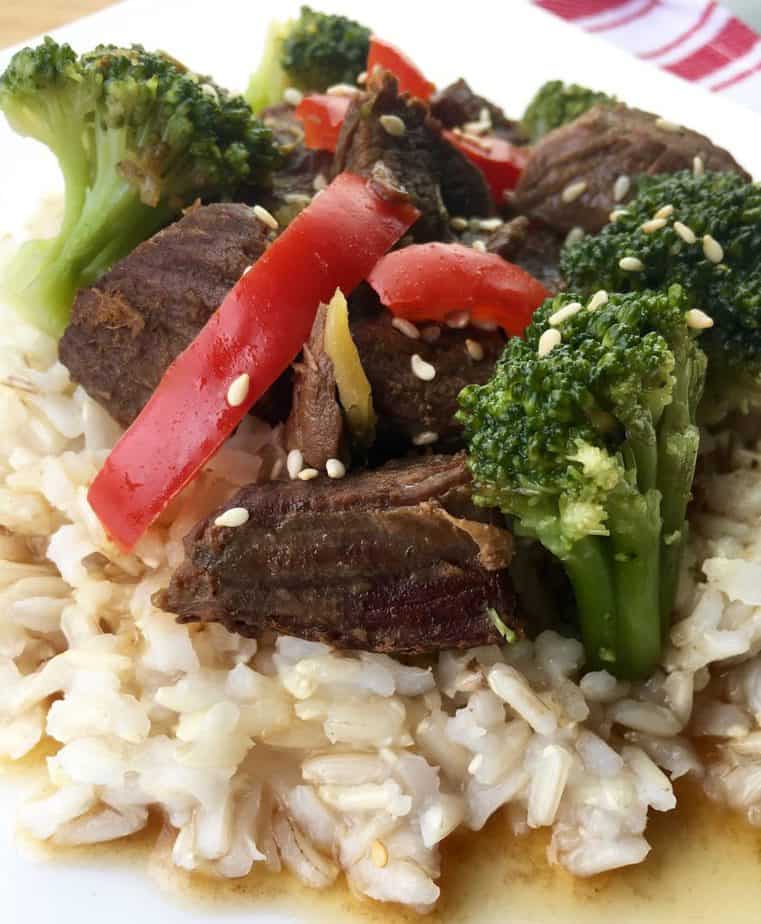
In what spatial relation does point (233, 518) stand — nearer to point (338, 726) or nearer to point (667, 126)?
point (338, 726)

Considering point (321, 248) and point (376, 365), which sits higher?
point (321, 248)

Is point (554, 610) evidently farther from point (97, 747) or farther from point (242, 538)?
point (97, 747)

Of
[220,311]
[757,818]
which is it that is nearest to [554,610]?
[757,818]

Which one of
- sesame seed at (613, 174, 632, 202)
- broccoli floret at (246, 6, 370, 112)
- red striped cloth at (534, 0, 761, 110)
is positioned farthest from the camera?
red striped cloth at (534, 0, 761, 110)

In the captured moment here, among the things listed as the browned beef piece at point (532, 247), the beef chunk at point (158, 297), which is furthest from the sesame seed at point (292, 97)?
the beef chunk at point (158, 297)

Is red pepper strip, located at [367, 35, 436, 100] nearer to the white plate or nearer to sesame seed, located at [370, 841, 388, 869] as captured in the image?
the white plate

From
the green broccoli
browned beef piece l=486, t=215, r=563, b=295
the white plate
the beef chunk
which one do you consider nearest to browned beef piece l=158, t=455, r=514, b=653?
the beef chunk

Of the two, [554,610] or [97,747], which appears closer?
[97,747]
